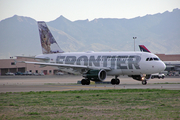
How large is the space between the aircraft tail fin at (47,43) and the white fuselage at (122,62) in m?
4.63

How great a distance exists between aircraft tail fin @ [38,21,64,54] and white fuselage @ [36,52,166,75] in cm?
463

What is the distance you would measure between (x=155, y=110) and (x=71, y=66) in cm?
2670

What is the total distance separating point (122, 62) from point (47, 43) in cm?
1530

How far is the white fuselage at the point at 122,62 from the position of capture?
39719 millimetres

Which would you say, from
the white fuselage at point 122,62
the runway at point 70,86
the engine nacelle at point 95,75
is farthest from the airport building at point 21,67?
the engine nacelle at point 95,75

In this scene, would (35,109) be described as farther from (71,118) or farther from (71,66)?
(71,66)

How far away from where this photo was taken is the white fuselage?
130 ft

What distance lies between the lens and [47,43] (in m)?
51.3

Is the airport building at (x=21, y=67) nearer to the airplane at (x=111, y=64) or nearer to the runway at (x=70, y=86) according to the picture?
the runway at (x=70, y=86)

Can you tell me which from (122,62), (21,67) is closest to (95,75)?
(122,62)

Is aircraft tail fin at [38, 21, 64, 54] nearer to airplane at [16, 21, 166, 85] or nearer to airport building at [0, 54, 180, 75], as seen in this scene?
airplane at [16, 21, 166, 85]

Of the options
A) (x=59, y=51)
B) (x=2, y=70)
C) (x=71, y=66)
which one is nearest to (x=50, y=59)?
(x=59, y=51)

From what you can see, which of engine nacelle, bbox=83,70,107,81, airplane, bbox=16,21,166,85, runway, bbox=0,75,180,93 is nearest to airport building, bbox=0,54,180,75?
runway, bbox=0,75,180,93

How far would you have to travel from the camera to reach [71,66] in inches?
1679
